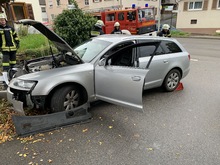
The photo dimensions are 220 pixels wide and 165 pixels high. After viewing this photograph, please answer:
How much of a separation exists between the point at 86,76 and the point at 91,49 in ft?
2.82

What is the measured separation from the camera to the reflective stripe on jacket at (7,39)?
5202 millimetres

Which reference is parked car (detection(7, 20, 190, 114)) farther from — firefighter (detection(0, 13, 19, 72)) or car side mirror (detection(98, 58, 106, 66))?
firefighter (detection(0, 13, 19, 72))

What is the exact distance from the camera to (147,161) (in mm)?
2586

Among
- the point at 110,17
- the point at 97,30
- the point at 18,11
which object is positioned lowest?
the point at 97,30

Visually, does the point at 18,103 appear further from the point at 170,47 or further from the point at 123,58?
the point at 170,47

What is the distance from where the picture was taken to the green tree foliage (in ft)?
26.5

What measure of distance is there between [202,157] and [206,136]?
568 mm

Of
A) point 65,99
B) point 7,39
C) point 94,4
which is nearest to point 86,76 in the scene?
point 65,99

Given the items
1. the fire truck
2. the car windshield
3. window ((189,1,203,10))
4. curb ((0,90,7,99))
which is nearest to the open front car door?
the car windshield

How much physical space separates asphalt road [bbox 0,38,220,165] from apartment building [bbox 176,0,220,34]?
17754 mm

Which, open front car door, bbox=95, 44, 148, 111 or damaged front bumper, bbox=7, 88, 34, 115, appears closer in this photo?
damaged front bumper, bbox=7, 88, 34, 115

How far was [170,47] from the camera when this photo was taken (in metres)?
4.74

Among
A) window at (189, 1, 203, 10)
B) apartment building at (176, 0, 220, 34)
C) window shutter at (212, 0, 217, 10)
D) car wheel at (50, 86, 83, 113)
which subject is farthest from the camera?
window at (189, 1, 203, 10)

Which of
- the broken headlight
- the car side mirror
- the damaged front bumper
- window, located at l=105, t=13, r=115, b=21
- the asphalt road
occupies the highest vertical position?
window, located at l=105, t=13, r=115, b=21
